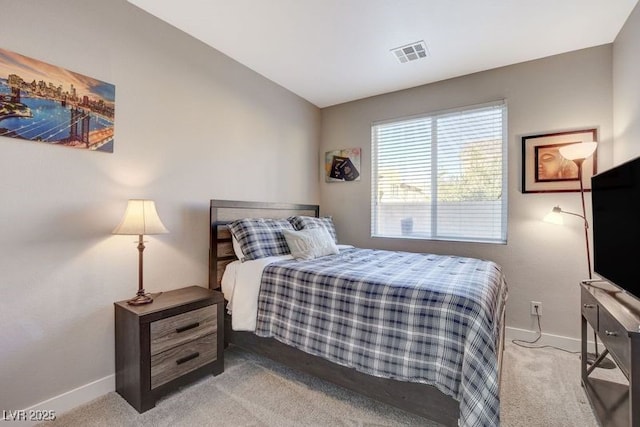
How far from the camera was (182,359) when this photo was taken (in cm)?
195

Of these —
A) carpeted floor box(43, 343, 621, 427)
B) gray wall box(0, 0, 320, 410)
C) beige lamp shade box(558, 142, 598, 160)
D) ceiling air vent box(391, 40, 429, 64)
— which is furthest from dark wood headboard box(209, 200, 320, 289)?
beige lamp shade box(558, 142, 598, 160)

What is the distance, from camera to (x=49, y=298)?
1.73m

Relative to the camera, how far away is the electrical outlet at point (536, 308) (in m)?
2.76

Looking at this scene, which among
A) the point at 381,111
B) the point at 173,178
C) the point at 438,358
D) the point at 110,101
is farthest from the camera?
the point at 381,111

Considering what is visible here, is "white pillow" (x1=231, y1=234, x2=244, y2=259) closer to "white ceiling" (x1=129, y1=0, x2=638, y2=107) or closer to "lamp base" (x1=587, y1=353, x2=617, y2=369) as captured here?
"white ceiling" (x1=129, y1=0, x2=638, y2=107)

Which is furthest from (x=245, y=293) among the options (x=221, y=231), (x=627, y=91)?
(x=627, y=91)

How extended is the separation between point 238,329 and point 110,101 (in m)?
1.83

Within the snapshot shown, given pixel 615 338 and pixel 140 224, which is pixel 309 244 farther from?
pixel 615 338

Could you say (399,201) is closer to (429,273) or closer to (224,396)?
(429,273)

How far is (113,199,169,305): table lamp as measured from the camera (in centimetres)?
185

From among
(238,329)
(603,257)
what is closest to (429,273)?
(603,257)

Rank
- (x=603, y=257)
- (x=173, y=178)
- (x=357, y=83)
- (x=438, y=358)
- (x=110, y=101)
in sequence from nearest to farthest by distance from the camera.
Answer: (x=438, y=358), (x=603, y=257), (x=110, y=101), (x=173, y=178), (x=357, y=83)

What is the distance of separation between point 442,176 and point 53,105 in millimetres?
3296

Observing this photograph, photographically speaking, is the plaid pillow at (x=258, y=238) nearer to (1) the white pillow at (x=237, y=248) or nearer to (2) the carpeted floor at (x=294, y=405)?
(1) the white pillow at (x=237, y=248)
